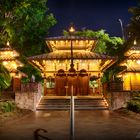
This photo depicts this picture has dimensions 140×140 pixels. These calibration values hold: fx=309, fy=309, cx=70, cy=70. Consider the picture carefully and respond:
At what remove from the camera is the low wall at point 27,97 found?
25.3 meters

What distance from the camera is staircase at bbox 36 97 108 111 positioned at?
25.9 m

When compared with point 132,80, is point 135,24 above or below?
above

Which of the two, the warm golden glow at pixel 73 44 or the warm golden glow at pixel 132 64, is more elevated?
the warm golden glow at pixel 73 44

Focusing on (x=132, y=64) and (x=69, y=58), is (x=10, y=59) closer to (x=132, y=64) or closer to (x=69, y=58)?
(x=69, y=58)

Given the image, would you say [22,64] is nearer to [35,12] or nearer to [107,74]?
[35,12]

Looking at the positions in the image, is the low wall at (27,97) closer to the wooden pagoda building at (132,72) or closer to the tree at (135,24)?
the tree at (135,24)

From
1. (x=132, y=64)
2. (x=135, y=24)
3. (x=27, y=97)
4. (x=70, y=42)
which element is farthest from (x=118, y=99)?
(x=132, y=64)

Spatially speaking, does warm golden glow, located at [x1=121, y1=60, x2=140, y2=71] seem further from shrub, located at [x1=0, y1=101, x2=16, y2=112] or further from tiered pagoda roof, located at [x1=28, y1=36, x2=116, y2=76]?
shrub, located at [x1=0, y1=101, x2=16, y2=112]

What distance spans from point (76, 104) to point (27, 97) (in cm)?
436

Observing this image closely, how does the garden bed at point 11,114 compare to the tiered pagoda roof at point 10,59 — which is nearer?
Answer: the garden bed at point 11,114

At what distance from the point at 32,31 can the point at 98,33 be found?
14.9m

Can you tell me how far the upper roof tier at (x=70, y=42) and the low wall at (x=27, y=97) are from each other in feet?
30.9

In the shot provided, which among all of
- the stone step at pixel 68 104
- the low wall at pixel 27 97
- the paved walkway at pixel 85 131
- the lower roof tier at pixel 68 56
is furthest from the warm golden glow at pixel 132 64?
the paved walkway at pixel 85 131

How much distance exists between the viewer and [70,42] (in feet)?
113
